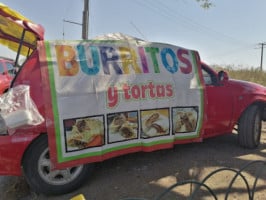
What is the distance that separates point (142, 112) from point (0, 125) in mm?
1694

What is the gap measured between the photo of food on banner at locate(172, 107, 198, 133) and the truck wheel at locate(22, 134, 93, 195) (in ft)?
4.58

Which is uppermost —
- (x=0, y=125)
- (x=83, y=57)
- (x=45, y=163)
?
(x=83, y=57)

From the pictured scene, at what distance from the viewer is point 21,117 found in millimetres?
3131

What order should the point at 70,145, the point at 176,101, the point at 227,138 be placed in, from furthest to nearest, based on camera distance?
the point at 227,138 → the point at 176,101 → the point at 70,145

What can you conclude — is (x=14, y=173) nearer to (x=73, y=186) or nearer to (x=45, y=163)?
(x=45, y=163)

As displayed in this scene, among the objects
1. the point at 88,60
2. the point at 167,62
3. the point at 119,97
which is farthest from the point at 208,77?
the point at 88,60

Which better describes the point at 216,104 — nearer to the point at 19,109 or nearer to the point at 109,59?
the point at 109,59

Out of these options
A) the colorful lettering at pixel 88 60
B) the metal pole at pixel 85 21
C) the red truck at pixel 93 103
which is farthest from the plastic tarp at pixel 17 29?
the metal pole at pixel 85 21

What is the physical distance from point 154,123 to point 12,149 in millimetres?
1774

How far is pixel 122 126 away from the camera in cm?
365

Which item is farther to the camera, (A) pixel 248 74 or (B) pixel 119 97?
(A) pixel 248 74

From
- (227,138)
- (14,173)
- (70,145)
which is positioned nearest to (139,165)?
(70,145)

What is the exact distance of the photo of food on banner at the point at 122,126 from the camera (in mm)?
3584

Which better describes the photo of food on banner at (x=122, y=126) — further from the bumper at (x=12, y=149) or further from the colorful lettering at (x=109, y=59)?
the bumper at (x=12, y=149)
